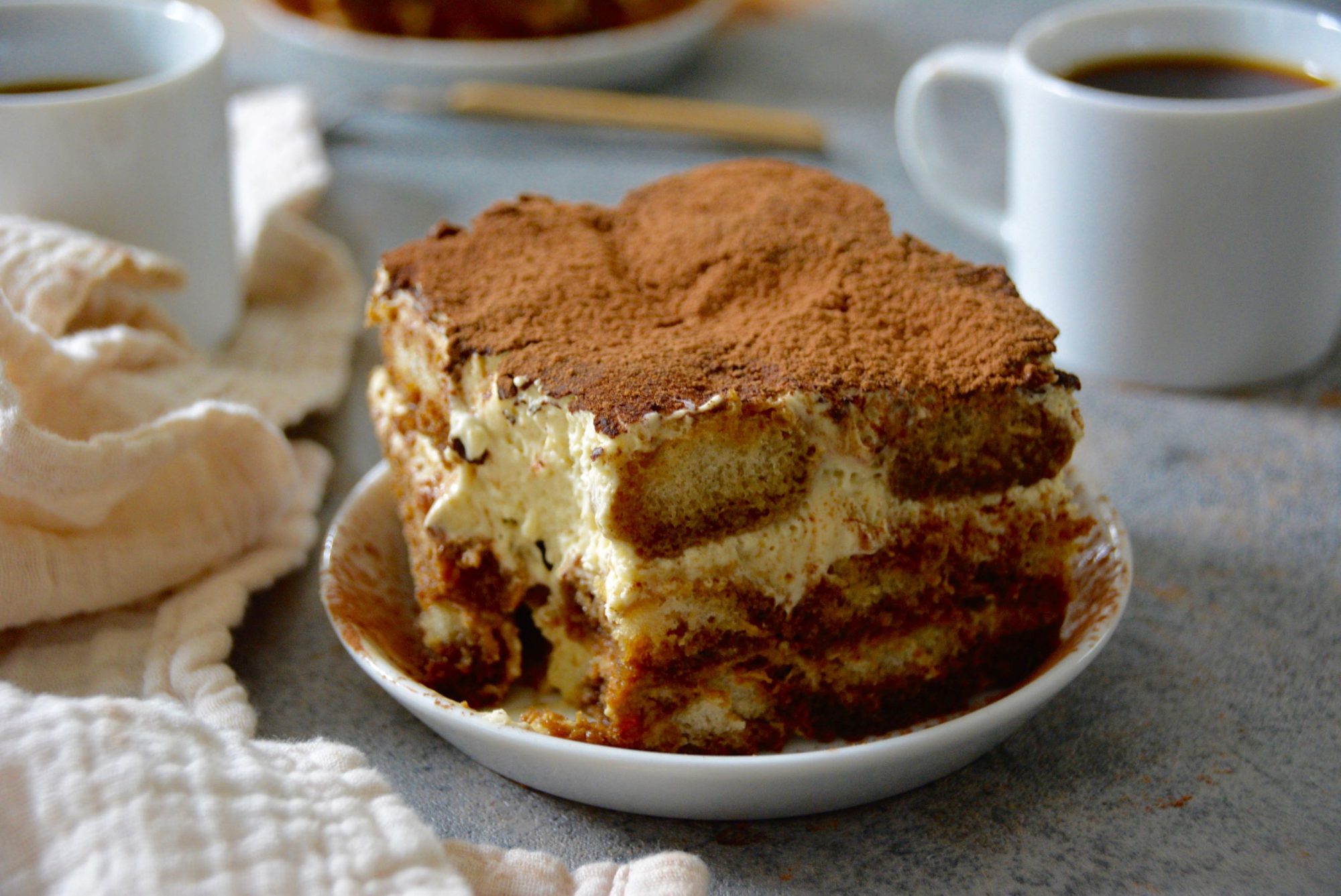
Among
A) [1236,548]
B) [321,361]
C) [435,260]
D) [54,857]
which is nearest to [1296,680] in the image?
[1236,548]

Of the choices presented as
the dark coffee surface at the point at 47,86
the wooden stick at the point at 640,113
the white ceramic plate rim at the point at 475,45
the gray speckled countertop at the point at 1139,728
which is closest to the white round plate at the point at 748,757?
the gray speckled countertop at the point at 1139,728

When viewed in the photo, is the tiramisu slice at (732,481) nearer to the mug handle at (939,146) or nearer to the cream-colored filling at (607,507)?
the cream-colored filling at (607,507)

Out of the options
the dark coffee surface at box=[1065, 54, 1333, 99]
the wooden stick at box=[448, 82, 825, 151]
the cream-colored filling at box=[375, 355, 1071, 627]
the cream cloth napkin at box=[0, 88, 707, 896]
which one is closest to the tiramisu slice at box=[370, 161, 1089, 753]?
the cream-colored filling at box=[375, 355, 1071, 627]

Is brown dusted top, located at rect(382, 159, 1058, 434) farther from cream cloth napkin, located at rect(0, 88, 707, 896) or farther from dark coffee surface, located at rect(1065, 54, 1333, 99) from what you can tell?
dark coffee surface, located at rect(1065, 54, 1333, 99)

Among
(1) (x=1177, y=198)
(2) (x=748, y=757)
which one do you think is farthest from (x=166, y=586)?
(1) (x=1177, y=198)

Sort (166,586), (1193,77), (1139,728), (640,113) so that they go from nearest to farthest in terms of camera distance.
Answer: (1139,728), (166,586), (1193,77), (640,113)

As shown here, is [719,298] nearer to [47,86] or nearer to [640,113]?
[47,86]
